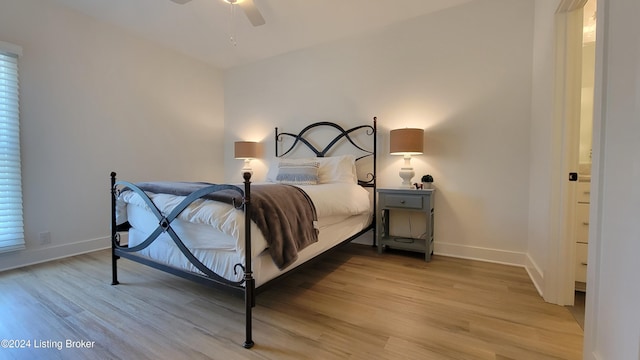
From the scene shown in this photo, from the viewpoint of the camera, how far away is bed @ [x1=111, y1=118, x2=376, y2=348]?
1.51 meters

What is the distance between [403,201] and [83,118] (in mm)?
3700

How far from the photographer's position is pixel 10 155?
99.1 inches

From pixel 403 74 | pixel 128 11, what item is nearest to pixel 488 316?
pixel 403 74

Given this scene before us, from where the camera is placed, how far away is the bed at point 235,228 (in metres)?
1.51

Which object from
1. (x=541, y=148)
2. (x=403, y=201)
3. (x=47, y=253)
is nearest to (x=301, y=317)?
(x=403, y=201)

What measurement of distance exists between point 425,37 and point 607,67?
2275 millimetres

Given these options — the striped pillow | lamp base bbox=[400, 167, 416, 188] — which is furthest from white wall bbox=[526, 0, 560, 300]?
the striped pillow

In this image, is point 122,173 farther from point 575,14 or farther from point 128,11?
point 575,14

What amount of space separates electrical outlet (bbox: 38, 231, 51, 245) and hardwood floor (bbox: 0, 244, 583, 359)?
39 centimetres

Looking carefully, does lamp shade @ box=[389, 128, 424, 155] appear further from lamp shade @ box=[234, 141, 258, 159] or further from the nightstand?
lamp shade @ box=[234, 141, 258, 159]

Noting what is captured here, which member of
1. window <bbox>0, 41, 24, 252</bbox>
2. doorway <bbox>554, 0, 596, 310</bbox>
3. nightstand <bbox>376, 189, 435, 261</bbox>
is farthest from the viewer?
nightstand <bbox>376, 189, 435, 261</bbox>

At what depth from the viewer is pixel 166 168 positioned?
3.87m

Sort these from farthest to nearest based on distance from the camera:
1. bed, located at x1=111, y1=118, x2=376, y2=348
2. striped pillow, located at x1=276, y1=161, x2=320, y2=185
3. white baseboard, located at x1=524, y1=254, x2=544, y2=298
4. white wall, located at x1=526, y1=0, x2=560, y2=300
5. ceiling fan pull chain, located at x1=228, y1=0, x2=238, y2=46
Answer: striped pillow, located at x1=276, y1=161, x2=320, y2=185 < ceiling fan pull chain, located at x1=228, y1=0, x2=238, y2=46 < white baseboard, located at x1=524, y1=254, x2=544, y2=298 < white wall, located at x1=526, y1=0, x2=560, y2=300 < bed, located at x1=111, y1=118, x2=376, y2=348

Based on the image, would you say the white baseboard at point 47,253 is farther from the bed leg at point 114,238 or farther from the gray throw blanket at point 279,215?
the gray throw blanket at point 279,215
